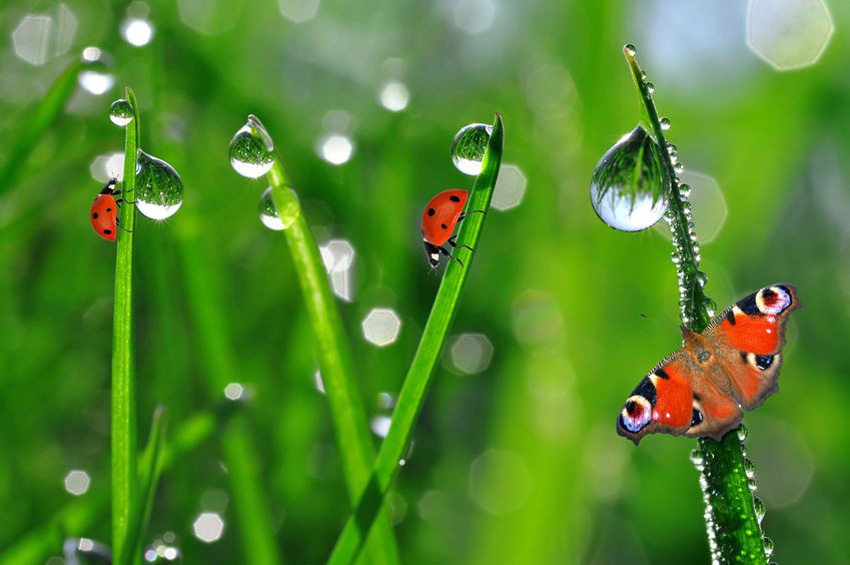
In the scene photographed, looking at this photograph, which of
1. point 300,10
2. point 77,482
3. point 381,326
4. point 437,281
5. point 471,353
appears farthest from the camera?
point 300,10

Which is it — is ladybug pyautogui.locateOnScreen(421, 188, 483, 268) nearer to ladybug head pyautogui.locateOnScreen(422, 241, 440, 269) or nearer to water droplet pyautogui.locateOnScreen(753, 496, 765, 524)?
ladybug head pyautogui.locateOnScreen(422, 241, 440, 269)

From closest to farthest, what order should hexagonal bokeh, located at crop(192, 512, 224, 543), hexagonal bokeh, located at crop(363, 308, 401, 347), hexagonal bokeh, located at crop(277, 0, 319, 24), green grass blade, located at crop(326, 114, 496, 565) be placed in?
green grass blade, located at crop(326, 114, 496, 565), hexagonal bokeh, located at crop(192, 512, 224, 543), hexagonal bokeh, located at crop(363, 308, 401, 347), hexagonal bokeh, located at crop(277, 0, 319, 24)

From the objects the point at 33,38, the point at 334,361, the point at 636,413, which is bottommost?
the point at 636,413

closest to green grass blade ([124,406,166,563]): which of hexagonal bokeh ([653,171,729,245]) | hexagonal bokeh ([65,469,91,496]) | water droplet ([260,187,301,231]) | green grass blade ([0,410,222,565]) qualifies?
green grass blade ([0,410,222,565])

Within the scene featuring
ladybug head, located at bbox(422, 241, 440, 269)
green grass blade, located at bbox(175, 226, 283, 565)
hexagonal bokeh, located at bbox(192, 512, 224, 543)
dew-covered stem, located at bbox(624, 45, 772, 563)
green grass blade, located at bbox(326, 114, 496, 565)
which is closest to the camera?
dew-covered stem, located at bbox(624, 45, 772, 563)

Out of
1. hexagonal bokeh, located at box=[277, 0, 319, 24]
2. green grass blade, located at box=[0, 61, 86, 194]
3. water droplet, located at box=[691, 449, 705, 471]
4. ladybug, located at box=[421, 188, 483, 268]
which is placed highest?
hexagonal bokeh, located at box=[277, 0, 319, 24]

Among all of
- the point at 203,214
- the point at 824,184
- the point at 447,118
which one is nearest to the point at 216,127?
the point at 203,214

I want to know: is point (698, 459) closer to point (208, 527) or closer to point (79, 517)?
point (79, 517)

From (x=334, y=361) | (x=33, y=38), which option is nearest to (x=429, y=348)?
(x=334, y=361)
